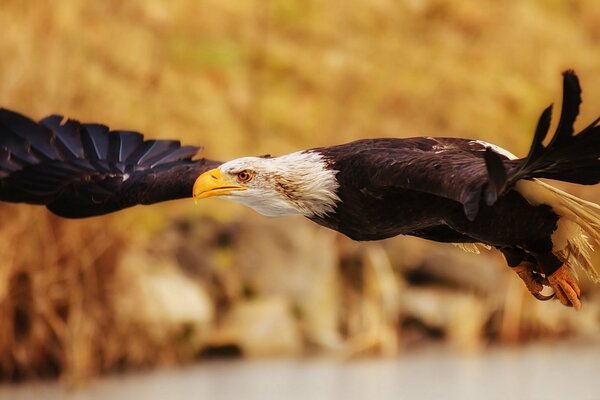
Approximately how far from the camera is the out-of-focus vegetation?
10594mm

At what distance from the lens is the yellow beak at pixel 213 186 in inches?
227

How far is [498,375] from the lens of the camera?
37.8 ft

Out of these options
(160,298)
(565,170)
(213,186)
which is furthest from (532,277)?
(160,298)

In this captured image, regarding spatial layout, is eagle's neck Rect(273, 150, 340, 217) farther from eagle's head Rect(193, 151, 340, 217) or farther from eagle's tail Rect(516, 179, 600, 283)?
eagle's tail Rect(516, 179, 600, 283)

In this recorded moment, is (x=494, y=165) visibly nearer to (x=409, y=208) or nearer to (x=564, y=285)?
(x=409, y=208)

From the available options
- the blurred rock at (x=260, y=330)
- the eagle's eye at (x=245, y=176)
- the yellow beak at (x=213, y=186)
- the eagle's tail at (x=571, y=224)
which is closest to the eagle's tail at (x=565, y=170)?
the eagle's tail at (x=571, y=224)

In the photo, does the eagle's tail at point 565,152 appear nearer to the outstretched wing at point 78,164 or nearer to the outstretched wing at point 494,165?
the outstretched wing at point 494,165

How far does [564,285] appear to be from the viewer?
5.61m

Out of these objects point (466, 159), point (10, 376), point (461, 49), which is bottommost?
point (10, 376)

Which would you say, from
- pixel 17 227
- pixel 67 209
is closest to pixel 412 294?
pixel 17 227

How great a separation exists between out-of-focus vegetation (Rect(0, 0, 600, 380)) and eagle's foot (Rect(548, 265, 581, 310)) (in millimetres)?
5626

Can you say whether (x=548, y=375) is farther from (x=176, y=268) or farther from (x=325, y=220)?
(x=325, y=220)

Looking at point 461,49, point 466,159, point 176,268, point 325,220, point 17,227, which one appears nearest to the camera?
point 466,159

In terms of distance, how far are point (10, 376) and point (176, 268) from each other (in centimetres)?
239
